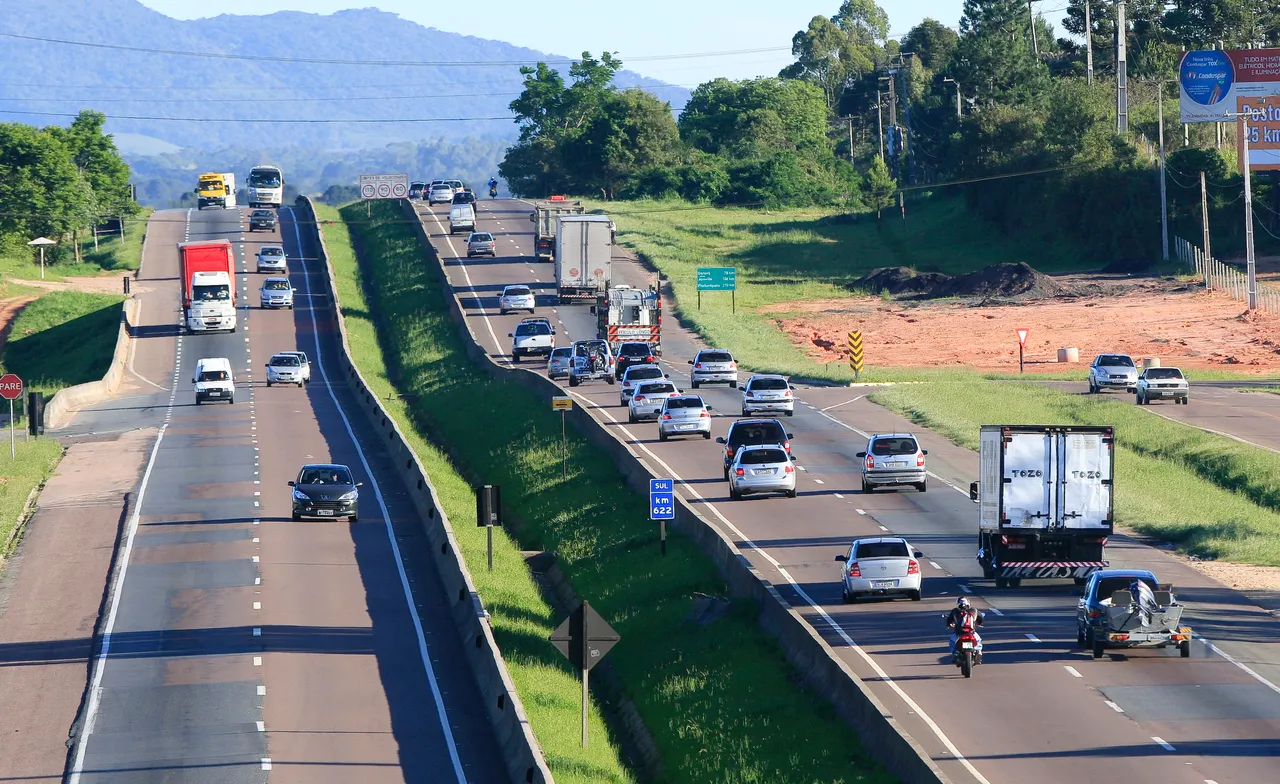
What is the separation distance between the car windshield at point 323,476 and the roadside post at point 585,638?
21823mm

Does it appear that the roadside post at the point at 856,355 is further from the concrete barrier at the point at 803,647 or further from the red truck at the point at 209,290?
the red truck at the point at 209,290

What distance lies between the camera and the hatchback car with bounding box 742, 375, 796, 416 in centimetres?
5684

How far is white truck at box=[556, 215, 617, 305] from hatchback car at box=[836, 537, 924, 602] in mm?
53640

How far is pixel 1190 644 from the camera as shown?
2814 centimetres

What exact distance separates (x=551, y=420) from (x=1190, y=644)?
33.8 m

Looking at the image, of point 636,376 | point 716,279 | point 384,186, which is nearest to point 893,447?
point 636,376

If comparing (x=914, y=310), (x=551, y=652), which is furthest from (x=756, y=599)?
(x=914, y=310)

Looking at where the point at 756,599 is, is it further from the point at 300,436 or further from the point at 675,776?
the point at 300,436

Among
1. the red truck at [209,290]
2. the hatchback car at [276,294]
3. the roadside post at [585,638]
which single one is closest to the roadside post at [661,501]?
the roadside post at [585,638]

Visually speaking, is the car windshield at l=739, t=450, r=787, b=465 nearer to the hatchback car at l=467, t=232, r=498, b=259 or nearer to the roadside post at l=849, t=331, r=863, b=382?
the roadside post at l=849, t=331, r=863, b=382

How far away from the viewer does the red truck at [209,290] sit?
8431 cm

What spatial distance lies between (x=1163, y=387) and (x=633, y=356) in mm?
21314

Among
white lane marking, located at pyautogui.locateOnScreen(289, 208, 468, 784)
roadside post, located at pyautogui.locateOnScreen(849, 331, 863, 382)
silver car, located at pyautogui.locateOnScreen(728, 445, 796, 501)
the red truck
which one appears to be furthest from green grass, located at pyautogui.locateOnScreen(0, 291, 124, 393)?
silver car, located at pyautogui.locateOnScreen(728, 445, 796, 501)

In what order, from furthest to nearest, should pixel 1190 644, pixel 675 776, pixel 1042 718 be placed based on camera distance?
pixel 1190 644, pixel 675 776, pixel 1042 718
